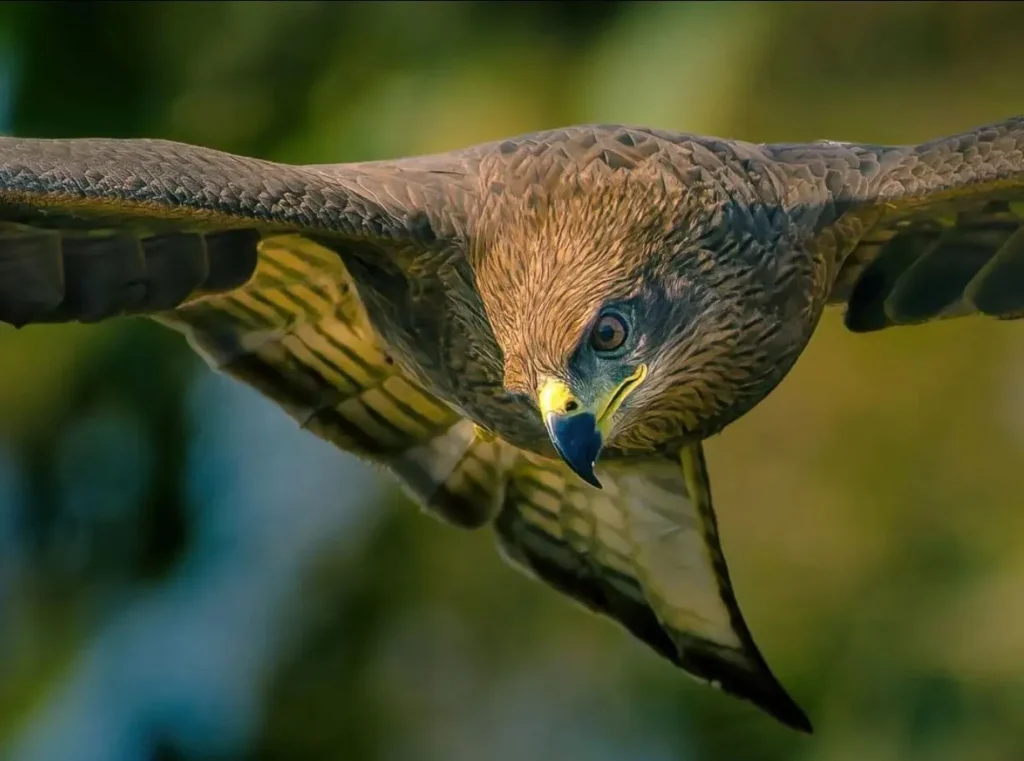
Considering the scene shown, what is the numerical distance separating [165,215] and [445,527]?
2.19 meters

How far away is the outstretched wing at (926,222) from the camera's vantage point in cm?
214

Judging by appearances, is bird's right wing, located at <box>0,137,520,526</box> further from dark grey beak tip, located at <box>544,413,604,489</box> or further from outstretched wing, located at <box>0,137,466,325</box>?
dark grey beak tip, located at <box>544,413,604,489</box>

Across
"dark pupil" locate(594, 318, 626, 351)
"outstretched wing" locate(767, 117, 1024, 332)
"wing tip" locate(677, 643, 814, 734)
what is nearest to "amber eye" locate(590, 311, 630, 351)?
"dark pupil" locate(594, 318, 626, 351)

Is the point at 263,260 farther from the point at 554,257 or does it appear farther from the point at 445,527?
the point at 445,527

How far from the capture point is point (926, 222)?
2391 millimetres

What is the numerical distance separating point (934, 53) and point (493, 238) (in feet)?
7.49

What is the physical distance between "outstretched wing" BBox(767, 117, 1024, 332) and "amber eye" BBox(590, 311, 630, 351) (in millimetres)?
397

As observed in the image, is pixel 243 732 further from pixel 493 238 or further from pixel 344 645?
pixel 493 238

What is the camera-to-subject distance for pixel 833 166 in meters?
2.23

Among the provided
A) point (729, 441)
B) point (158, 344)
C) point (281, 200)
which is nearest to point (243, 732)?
point (158, 344)

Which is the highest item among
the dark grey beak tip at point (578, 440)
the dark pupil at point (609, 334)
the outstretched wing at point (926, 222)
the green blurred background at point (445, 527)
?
the outstretched wing at point (926, 222)

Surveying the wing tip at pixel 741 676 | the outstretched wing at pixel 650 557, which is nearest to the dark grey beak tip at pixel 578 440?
the outstretched wing at pixel 650 557

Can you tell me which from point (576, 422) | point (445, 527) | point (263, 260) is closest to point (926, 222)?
point (576, 422)

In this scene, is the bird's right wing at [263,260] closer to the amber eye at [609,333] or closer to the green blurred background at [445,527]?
the amber eye at [609,333]
